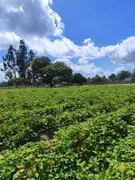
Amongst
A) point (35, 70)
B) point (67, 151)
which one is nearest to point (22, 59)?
point (35, 70)

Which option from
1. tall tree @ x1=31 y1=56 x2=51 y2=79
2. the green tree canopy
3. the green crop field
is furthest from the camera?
tall tree @ x1=31 y1=56 x2=51 y2=79

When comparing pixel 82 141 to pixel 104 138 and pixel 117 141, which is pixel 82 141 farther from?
pixel 117 141

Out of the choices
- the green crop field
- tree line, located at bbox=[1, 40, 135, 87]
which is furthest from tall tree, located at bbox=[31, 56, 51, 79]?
the green crop field

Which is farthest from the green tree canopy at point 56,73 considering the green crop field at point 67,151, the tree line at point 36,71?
the green crop field at point 67,151

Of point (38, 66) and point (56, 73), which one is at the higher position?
point (38, 66)

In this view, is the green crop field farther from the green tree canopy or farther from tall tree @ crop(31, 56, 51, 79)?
tall tree @ crop(31, 56, 51, 79)

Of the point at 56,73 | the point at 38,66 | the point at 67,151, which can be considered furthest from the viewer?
the point at 38,66

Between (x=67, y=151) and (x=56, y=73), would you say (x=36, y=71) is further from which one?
(x=67, y=151)

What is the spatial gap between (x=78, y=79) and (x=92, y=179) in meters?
80.1

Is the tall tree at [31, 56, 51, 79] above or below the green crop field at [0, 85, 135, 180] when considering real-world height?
above

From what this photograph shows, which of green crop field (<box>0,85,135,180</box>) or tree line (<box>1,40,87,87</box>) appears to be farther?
tree line (<box>1,40,87,87</box>)

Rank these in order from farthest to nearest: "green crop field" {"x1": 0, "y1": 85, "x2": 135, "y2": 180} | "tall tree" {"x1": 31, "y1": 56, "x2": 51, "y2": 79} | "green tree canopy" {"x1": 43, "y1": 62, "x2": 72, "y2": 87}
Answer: "tall tree" {"x1": 31, "y1": 56, "x2": 51, "y2": 79}
"green tree canopy" {"x1": 43, "y1": 62, "x2": 72, "y2": 87}
"green crop field" {"x1": 0, "y1": 85, "x2": 135, "y2": 180}

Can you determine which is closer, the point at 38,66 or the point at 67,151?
the point at 67,151

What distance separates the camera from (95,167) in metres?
4.49
